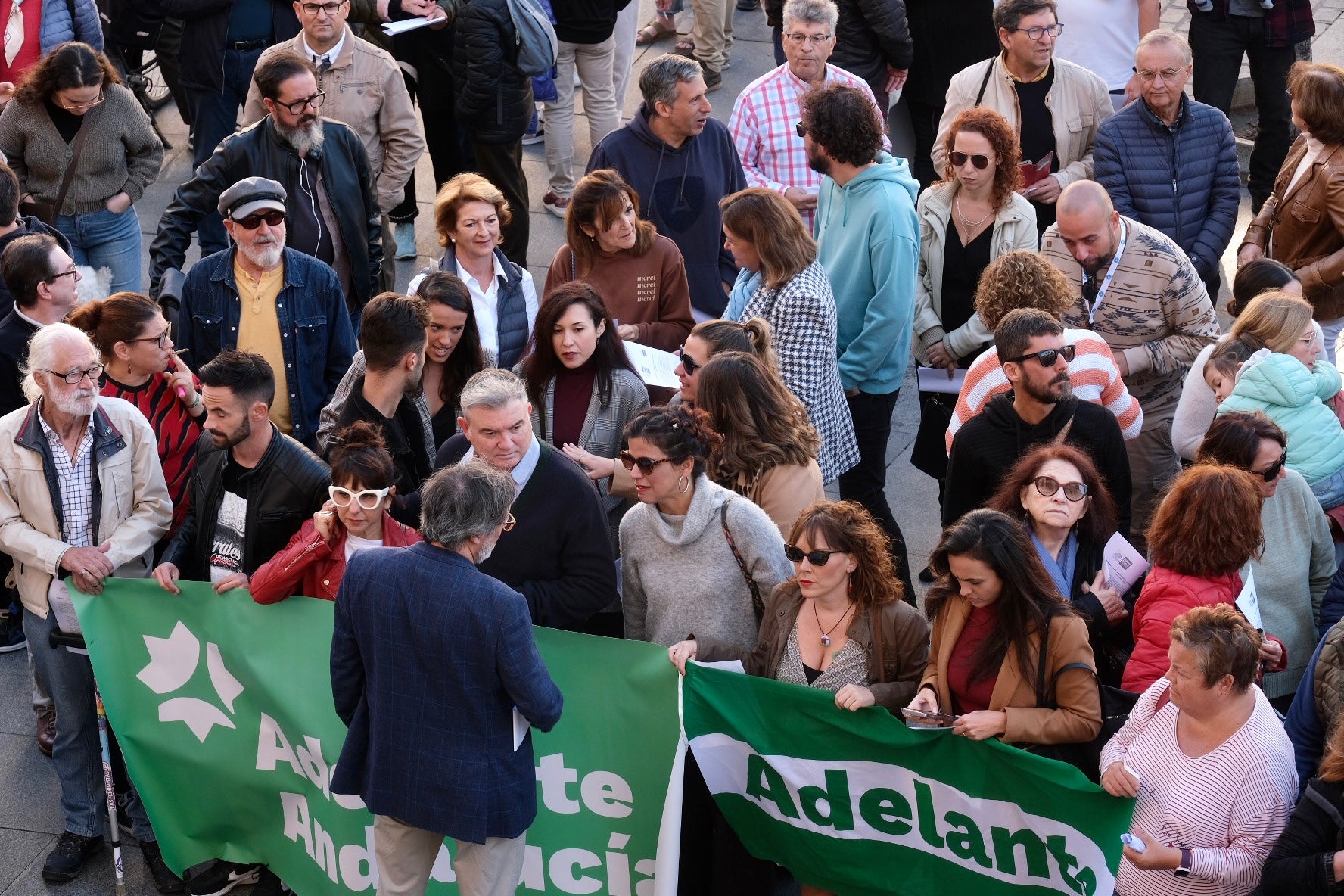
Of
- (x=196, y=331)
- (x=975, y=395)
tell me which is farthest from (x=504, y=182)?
(x=975, y=395)

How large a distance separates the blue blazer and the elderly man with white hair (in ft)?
4.99

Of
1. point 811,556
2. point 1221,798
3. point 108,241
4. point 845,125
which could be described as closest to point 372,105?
point 108,241

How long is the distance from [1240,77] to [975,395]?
715 cm

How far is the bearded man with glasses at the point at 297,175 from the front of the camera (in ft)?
22.9

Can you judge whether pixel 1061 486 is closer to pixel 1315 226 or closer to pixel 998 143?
pixel 998 143

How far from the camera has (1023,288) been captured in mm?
6047

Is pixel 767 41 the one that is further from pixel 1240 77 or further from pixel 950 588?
pixel 950 588

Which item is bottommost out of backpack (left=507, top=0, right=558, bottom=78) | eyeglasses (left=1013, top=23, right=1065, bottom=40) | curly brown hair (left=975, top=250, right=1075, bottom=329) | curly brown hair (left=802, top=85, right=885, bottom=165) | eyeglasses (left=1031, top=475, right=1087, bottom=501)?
eyeglasses (left=1031, top=475, right=1087, bottom=501)

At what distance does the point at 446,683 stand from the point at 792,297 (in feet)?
8.18

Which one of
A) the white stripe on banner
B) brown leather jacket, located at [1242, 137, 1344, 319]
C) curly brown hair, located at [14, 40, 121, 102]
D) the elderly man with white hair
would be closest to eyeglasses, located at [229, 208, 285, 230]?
the elderly man with white hair

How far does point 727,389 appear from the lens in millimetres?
5371

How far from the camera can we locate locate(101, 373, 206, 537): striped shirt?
592 cm

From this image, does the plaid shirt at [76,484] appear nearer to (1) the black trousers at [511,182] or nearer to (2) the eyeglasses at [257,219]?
(2) the eyeglasses at [257,219]

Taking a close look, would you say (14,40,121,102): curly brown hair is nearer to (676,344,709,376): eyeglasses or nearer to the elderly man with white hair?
the elderly man with white hair
